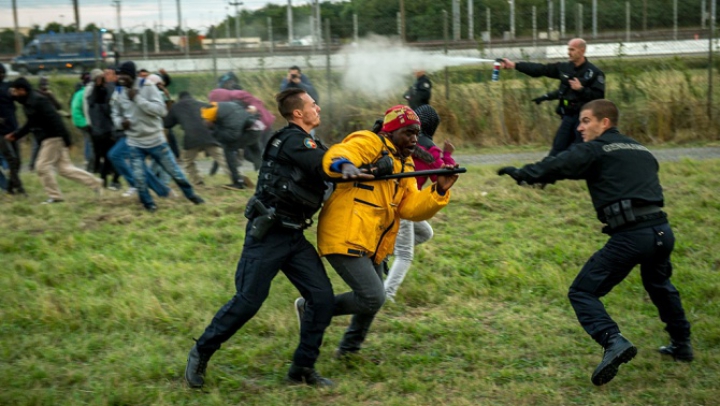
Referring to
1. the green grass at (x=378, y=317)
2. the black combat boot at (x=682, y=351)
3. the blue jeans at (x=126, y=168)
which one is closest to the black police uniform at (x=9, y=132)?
the green grass at (x=378, y=317)

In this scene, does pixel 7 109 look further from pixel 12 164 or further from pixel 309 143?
pixel 309 143

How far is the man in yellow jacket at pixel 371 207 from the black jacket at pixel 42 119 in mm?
7878

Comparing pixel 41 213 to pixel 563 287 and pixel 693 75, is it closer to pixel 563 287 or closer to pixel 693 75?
pixel 563 287

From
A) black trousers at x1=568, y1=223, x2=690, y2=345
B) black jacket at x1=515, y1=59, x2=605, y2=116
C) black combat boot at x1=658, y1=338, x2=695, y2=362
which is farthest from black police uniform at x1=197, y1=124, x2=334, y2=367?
black jacket at x1=515, y1=59, x2=605, y2=116

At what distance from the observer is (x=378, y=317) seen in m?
7.19

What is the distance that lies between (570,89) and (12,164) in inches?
330

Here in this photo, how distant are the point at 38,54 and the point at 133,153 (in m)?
16.0

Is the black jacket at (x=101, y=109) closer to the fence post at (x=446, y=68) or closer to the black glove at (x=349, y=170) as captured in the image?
the fence post at (x=446, y=68)

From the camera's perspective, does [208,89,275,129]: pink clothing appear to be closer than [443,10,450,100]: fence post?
Yes

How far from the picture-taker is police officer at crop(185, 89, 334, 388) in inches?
207

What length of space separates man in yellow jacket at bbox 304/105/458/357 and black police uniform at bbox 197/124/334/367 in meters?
0.16

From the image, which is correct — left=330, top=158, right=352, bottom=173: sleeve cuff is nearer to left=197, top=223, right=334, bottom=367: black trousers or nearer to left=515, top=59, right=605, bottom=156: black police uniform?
left=197, top=223, right=334, bottom=367: black trousers

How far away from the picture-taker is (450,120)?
17906mm

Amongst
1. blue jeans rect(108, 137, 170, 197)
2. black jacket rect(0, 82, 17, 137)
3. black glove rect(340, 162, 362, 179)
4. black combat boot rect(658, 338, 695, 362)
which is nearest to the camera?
black glove rect(340, 162, 362, 179)
